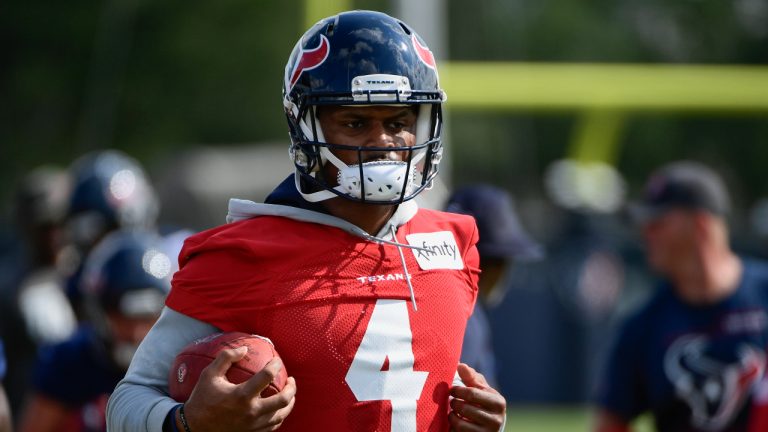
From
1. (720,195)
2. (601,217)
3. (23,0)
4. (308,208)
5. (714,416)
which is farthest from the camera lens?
(23,0)

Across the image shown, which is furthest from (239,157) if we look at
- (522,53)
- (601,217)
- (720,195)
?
(720,195)

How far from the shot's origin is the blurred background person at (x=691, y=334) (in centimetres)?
523

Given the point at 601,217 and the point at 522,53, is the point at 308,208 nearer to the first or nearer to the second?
the point at 601,217

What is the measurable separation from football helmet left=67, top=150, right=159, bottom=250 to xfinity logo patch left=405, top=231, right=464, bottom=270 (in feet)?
13.5

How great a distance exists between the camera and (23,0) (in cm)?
2330

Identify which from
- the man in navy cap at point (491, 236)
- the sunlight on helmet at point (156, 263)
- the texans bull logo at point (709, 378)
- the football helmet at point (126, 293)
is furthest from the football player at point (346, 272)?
the texans bull logo at point (709, 378)

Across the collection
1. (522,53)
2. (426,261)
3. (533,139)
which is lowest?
(533,139)

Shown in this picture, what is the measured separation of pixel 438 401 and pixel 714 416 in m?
2.45

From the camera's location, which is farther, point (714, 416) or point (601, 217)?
point (601, 217)

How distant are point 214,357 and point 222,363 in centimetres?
8

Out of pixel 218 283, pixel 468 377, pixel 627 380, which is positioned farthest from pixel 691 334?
pixel 218 283

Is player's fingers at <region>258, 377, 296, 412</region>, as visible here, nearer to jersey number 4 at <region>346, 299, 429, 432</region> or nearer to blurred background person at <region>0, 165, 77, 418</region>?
jersey number 4 at <region>346, 299, 429, 432</region>

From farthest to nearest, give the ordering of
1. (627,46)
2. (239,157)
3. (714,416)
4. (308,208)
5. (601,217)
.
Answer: (627,46) < (239,157) < (601,217) < (714,416) < (308,208)

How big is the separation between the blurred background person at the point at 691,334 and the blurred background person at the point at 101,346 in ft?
6.20
